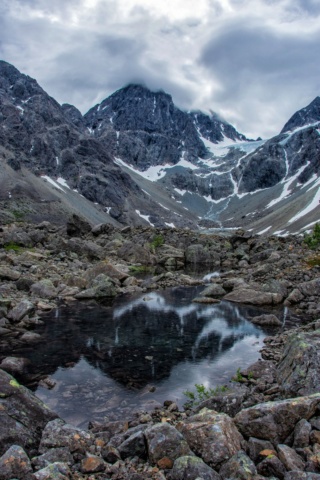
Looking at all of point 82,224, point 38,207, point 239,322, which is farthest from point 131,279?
point 38,207

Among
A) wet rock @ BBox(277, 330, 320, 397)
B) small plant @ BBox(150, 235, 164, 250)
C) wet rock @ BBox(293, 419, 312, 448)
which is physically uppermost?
small plant @ BBox(150, 235, 164, 250)

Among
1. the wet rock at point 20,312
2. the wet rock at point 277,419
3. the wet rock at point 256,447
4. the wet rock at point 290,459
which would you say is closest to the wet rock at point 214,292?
the wet rock at point 20,312

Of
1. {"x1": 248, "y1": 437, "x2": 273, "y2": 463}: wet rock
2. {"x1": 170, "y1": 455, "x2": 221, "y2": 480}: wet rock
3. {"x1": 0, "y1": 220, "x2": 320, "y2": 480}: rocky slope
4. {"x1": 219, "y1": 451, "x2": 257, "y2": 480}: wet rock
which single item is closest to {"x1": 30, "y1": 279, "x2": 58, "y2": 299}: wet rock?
{"x1": 0, "y1": 220, "x2": 320, "y2": 480}: rocky slope

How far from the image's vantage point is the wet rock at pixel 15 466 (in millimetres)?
6535

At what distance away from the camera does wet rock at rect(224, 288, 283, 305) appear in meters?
26.6

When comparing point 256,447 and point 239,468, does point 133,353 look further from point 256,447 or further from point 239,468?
point 239,468

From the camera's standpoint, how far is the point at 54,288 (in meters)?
27.5

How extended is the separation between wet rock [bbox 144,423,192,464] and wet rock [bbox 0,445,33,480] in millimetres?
2263

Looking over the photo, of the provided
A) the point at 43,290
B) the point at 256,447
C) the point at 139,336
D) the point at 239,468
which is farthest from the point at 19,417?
the point at 43,290

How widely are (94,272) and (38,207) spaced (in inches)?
4944

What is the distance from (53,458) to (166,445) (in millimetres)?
2205

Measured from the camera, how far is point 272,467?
6.37 meters

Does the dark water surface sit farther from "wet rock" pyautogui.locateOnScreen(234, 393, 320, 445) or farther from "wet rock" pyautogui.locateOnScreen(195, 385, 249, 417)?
"wet rock" pyautogui.locateOnScreen(234, 393, 320, 445)

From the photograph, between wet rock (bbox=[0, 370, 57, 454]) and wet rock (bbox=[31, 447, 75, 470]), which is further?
wet rock (bbox=[0, 370, 57, 454])
